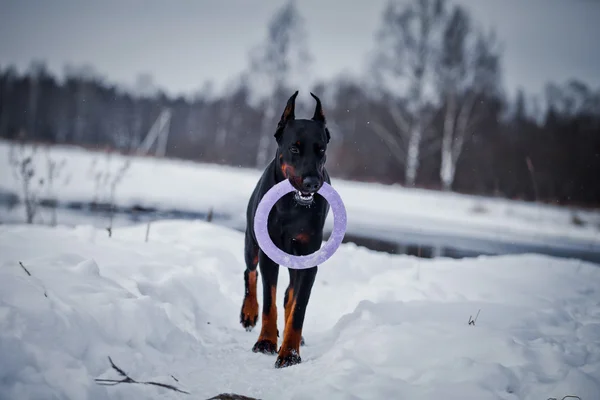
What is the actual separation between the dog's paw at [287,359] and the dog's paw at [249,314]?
719 millimetres

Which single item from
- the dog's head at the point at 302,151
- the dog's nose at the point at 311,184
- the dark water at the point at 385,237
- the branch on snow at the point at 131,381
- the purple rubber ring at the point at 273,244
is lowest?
the dark water at the point at 385,237

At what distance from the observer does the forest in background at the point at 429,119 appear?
1675cm

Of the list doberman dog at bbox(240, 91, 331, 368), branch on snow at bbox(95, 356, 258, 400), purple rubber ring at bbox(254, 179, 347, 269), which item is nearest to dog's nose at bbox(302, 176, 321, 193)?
doberman dog at bbox(240, 91, 331, 368)

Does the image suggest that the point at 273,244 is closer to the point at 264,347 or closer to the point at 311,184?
the point at 311,184

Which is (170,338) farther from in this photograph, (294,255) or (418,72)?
(418,72)

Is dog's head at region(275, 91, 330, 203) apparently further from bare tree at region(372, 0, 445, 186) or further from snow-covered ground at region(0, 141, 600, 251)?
bare tree at region(372, 0, 445, 186)

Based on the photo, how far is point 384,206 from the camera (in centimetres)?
1390

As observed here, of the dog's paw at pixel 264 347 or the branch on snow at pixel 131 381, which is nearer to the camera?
the branch on snow at pixel 131 381

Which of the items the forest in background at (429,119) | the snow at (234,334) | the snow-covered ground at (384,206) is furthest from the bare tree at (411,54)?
the snow at (234,334)

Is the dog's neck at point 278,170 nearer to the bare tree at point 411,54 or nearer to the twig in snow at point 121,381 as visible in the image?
the twig in snow at point 121,381

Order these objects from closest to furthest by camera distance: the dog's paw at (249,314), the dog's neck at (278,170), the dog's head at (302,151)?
the dog's head at (302,151), the dog's neck at (278,170), the dog's paw at (249,314)

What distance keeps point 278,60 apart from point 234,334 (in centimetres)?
1952

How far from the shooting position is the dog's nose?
264 centimetres

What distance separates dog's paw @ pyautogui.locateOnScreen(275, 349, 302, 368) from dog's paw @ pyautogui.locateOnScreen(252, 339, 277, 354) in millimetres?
204
